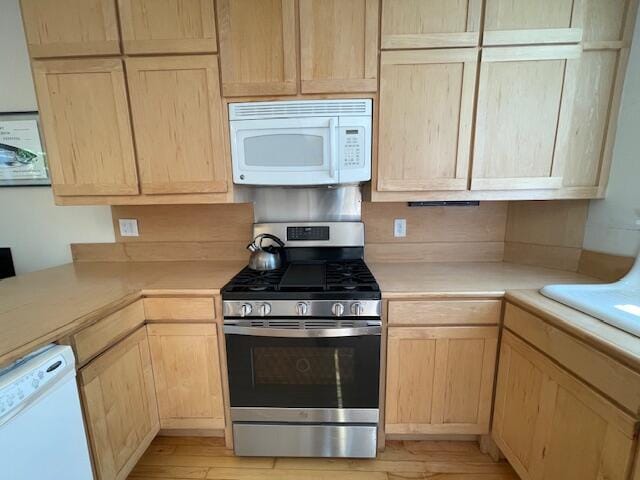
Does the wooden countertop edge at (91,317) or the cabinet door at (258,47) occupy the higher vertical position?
the cabinet door at (258,47)

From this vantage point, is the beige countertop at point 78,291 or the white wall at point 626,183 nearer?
the beige countertop at point 78,291

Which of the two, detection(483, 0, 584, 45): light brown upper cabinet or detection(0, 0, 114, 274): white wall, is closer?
detection(483, 0, 584, 45): light brown upper cabinet

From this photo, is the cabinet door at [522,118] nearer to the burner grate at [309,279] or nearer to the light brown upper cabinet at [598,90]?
the light brown upper cabinet at [598,90]

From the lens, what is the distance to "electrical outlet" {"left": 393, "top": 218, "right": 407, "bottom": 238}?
1.87 meters

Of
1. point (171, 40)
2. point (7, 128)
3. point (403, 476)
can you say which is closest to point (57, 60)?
point (171, 40)

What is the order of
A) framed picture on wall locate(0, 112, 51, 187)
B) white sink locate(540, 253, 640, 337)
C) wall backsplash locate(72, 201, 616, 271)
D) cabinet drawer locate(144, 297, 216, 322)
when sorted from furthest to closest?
wall backsplash locate(72, 201, 616, 271) → framed picture on wall locate(0, 112, 51, 187) → cabinet drawer locate(144, 297, 216, 322) → white sink locate(540, 253, 640, 337)

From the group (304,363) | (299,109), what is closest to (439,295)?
(304,363)

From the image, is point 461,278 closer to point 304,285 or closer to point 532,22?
point 304,285

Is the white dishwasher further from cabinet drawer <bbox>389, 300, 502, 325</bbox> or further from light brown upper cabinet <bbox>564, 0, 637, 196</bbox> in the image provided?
light brown upper cabinet <bbox>564, 0, 637, 196</bbox>

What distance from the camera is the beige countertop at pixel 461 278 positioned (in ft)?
4.47

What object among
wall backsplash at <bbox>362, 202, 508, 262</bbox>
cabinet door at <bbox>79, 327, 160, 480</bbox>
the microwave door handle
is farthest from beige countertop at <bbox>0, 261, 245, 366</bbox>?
wall backsplash at <bbox>362, 202, 508, 262</bbox>

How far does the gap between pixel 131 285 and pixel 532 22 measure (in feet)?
7.70

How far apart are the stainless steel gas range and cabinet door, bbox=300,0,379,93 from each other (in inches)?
39.4

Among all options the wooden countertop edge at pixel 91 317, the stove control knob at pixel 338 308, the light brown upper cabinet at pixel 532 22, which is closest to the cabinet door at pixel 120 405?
the wooden countertop edge at pixel 91 317
